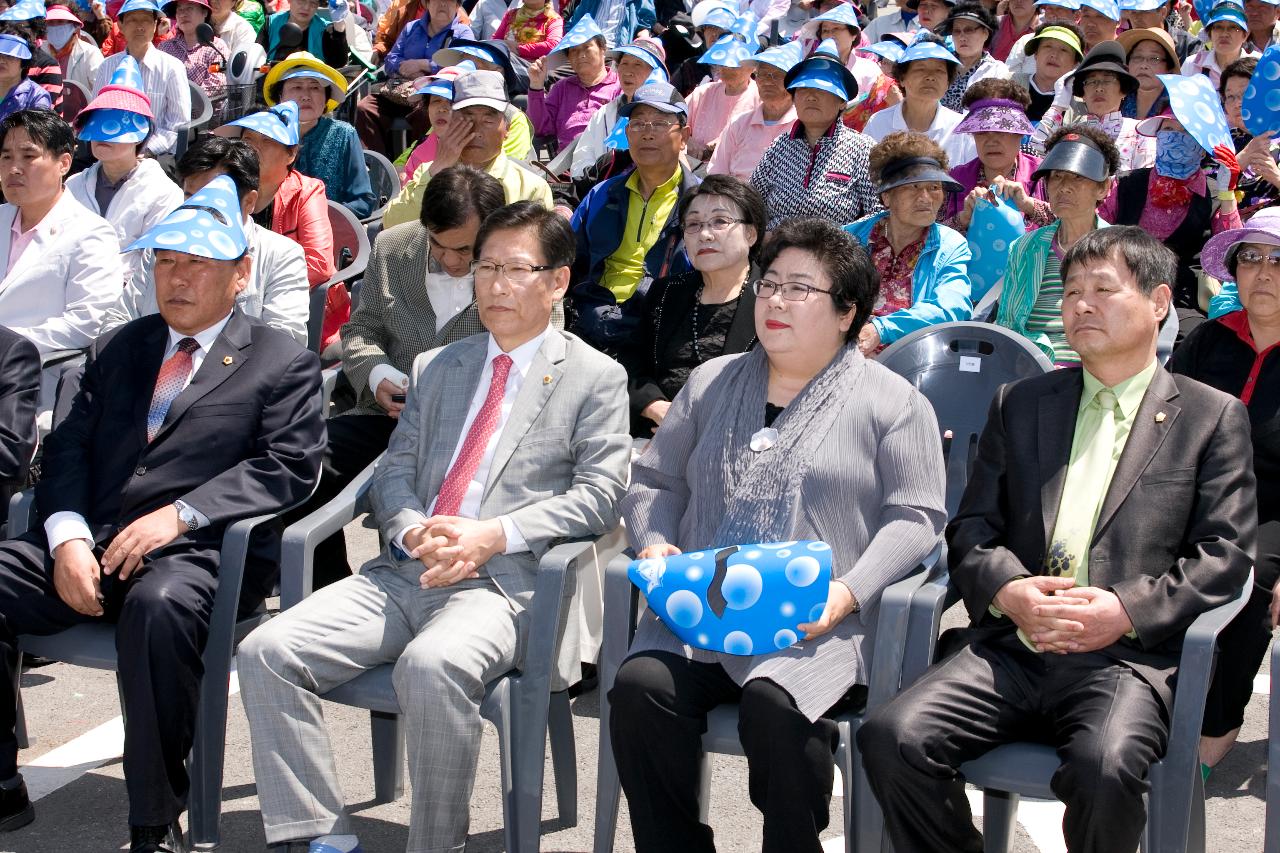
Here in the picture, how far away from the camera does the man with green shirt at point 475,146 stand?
19.6 ft

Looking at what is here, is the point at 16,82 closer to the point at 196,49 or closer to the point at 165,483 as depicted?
the point at 196,49

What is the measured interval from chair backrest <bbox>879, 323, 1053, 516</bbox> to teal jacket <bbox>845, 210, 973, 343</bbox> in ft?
0.97

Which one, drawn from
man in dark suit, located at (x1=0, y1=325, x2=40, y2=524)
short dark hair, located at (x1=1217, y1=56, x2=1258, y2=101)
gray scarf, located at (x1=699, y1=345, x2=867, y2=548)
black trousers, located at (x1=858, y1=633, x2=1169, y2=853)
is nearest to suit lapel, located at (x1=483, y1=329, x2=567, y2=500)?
gray scarf, located at (x1=699, y1=345, x2=867, y2=548)

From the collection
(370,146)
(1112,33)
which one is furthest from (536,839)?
(370,146)

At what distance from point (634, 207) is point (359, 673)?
2.66 meters

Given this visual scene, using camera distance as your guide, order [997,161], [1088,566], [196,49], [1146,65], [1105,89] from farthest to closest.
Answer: [196,49], [1146,65], [1105,89], [997,161], [1088,566]

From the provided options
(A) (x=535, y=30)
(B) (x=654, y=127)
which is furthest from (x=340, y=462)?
(A) (x=535, y=30)

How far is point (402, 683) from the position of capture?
3441mm

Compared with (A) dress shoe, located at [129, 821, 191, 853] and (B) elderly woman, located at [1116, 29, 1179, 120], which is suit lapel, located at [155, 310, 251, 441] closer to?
(A) dress shoe, located at [129, 821, 191, 853]

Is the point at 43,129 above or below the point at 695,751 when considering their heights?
above

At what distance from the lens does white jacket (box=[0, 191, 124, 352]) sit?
17.3ft

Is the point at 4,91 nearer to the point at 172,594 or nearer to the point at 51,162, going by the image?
the point at 51,162

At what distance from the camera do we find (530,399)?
396cm

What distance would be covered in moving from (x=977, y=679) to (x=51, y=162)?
3973 millimetres
